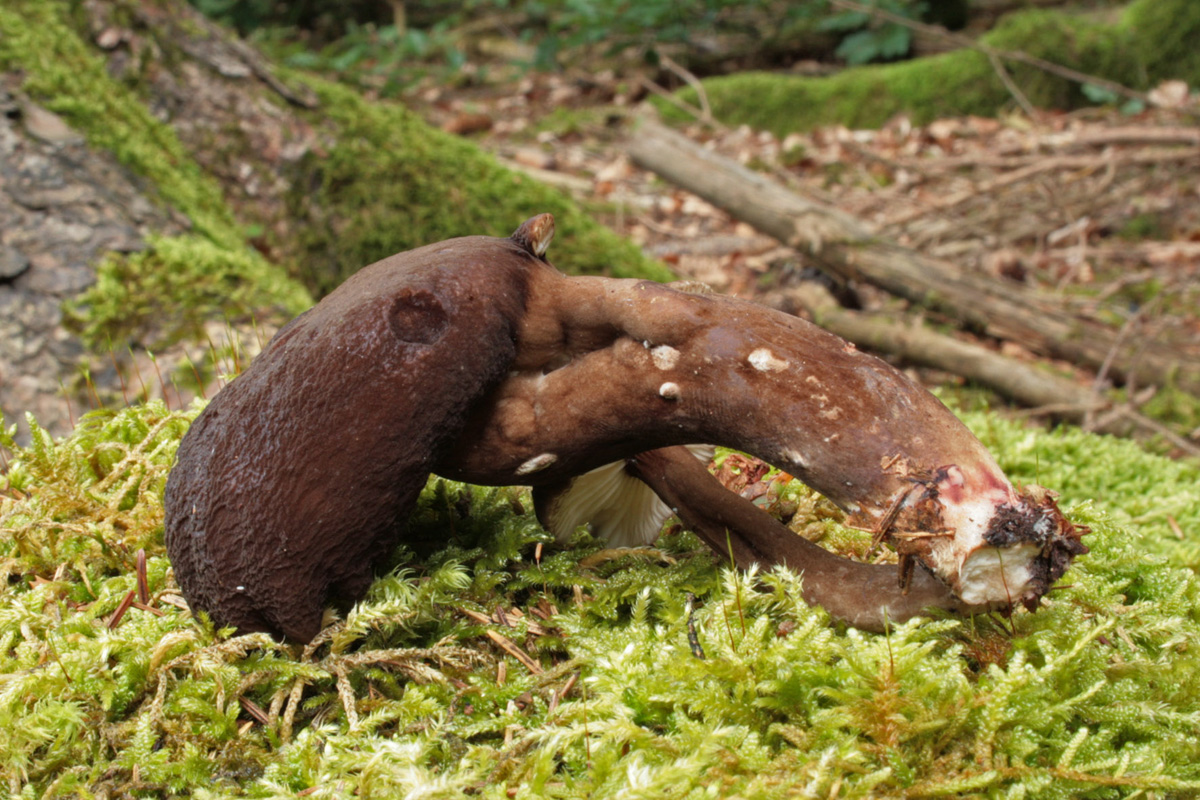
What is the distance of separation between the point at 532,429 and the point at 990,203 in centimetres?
673

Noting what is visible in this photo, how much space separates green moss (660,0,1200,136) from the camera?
9039 mm

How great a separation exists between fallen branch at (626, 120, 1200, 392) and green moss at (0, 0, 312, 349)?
3459mm

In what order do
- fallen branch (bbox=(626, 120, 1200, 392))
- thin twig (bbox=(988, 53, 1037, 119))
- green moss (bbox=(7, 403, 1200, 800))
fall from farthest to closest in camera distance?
thin twig (bbox=(988, 53, 1037, 119)) < fallen branch (bbox=(626, 120, 1200, 392)) < green moss (bbox=(7, 403, 1200, 800))

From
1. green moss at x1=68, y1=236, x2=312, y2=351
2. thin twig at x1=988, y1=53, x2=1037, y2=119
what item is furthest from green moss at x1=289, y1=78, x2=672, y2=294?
thin twig at x1=988, y1=53, x2=1037, y2=119

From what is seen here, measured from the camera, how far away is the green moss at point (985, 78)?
356 inches

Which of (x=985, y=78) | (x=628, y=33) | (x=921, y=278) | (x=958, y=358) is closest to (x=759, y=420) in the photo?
(x=958, y=358)

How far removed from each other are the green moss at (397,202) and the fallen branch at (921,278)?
4.86 ft

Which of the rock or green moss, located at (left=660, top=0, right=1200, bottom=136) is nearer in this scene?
the rock

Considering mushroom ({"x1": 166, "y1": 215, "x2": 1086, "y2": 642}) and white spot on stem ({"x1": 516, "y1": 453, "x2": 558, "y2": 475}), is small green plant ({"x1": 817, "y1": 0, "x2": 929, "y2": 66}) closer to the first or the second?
mushroom ({"x1": 166, "y1": 215, "x2": 1086, "y2": 642})

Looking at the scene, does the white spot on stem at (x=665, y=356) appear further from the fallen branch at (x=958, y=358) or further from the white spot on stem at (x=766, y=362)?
the fallen branch at (x=958, y=358)

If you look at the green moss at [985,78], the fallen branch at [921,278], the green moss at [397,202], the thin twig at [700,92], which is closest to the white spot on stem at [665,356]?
the green moss at [397,202]

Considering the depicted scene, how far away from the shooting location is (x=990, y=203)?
7.30m

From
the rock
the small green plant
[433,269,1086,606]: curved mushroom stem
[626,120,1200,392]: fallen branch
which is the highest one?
the small green plant

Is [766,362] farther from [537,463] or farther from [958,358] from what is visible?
[958,358]
